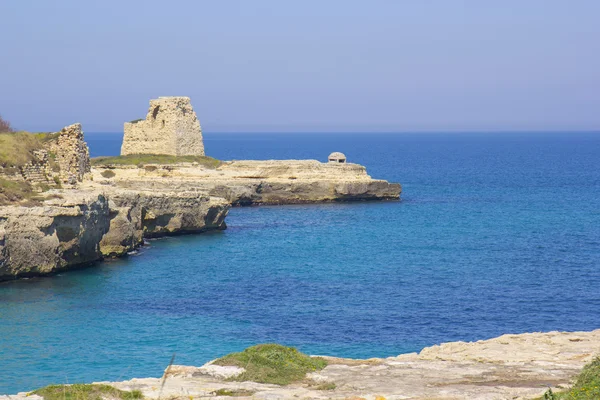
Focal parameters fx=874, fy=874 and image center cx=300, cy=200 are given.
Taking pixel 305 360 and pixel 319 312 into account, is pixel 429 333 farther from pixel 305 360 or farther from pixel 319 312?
pixel 305 360

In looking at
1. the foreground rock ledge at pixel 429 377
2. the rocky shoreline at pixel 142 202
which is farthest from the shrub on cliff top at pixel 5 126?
the foreground rock ledge at pixel 429 377

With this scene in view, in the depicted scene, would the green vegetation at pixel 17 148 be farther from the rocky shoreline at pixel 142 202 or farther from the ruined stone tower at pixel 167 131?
the ruined stone tower at pixel 167 131

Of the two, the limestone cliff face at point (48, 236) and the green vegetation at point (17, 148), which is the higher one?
the green vegetation at point (17, 148)

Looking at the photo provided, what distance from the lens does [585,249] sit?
149ft

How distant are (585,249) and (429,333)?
21.3 m

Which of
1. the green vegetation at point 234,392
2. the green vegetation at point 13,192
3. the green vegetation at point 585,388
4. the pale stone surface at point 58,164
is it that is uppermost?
the pale stone surface at point 58,164

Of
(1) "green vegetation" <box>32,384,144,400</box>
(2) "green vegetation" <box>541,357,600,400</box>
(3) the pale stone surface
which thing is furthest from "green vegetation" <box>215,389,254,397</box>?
(3) the pale stone surface

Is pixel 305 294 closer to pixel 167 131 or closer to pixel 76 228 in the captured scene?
pixel 76 228

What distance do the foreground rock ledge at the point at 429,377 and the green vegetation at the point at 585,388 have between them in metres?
0.78

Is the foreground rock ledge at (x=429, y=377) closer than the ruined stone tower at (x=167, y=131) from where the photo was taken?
Yes

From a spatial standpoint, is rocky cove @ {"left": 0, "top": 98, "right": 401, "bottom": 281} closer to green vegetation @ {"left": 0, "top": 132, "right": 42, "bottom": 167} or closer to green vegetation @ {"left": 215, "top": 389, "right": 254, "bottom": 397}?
green vegetation @ {"left": 0, "top": 132, "right": 42, "bottom": 167}

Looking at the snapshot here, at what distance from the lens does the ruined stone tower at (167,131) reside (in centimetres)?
8012

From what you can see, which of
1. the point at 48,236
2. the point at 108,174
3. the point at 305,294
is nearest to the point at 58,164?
the point at 48,236

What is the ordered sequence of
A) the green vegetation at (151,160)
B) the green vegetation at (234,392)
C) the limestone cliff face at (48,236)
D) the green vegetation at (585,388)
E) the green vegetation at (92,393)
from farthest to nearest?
the green vegetation at (151,160), the limestone cliff face at (48,236), the green vegetation at (234,392), the green vegetation at (92,393), the green vegetation at (585,388)
